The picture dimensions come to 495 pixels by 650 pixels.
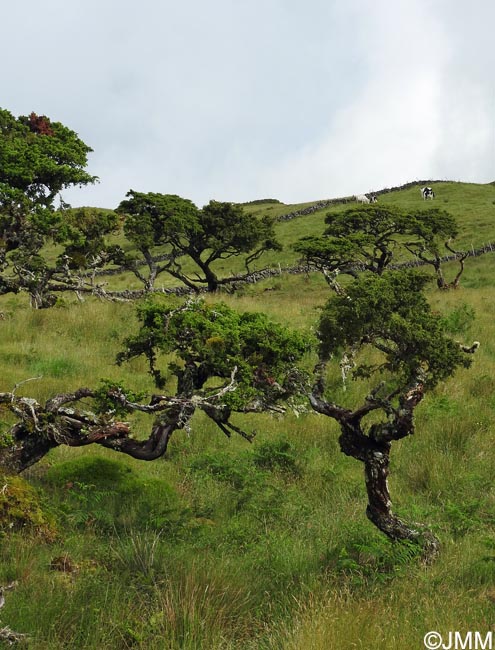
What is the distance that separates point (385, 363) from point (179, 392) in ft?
8.72

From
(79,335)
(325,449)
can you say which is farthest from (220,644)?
(79,335)

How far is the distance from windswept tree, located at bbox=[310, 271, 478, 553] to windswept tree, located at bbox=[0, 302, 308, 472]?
0.54 m

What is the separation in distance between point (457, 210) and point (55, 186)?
157 ft

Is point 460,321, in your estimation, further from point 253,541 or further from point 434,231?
point 434,231

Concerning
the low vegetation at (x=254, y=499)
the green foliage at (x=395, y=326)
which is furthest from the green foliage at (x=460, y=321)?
the green foliage at (x=395, y=326)

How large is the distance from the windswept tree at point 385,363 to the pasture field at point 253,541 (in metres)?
0.59

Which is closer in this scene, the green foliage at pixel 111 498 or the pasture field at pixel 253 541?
the pasture field at pixel 253 541

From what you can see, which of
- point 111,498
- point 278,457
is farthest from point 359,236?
point 111,498

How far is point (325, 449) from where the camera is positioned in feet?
30.8

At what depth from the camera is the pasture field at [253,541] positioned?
4125mm

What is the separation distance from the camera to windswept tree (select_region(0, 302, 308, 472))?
6.15 metres

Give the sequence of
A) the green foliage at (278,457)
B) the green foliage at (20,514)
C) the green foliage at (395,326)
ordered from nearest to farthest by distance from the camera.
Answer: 1. the green foliage at (20,514)
2. the green foliage at (395,326)
3. the green foliage at (278,457)

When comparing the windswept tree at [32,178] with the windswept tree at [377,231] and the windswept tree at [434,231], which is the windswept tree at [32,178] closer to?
the windswept tree at [377,231]

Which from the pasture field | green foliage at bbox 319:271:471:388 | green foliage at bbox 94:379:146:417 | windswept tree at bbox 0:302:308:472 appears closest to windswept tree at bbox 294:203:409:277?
the pasture field
